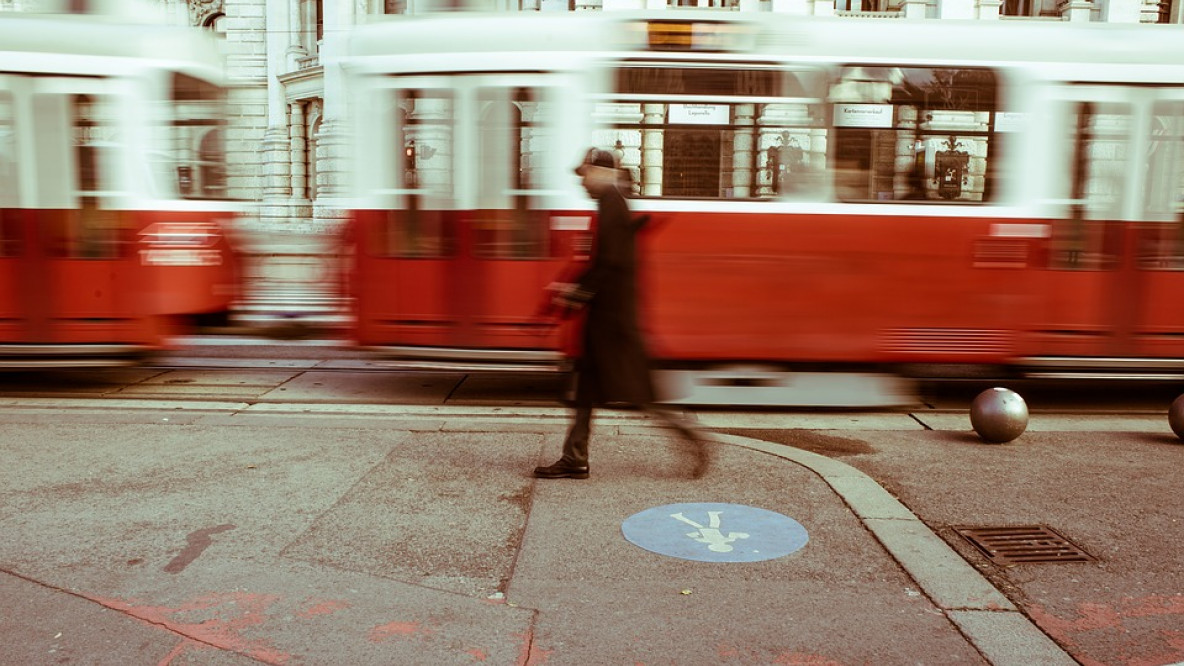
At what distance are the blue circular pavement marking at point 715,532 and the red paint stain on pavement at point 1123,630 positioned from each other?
4.06 ft

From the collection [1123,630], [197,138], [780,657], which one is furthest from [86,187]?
[1123,630]

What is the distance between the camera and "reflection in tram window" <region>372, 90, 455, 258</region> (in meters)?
8.09

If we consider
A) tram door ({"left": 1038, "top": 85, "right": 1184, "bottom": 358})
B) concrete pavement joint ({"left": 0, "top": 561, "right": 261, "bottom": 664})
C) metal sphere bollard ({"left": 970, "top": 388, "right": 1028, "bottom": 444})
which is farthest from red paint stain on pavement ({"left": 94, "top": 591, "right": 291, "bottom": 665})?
tram door ({"left": 1038, "top": 85, "right": 1184, "bottom": 358})

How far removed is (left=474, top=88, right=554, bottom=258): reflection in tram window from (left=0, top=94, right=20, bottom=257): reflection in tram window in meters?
4.12

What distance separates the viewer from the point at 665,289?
7.86 m

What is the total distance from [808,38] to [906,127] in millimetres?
1100

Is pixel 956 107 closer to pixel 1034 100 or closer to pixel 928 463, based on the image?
pixel 1034 100

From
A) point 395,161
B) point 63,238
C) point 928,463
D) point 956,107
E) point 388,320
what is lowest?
point 928,463

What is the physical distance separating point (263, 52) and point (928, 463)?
110 feet

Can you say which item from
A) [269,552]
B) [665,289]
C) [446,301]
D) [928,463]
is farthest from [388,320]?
[928,463]

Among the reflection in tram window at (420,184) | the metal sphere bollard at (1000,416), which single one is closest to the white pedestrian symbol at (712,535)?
the metal sphere bollard at (1000,416)

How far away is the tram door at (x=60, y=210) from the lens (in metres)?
8.26

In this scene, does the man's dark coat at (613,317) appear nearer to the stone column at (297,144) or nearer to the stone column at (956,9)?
the stone column at (956,9)

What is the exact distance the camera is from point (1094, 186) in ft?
26.7
